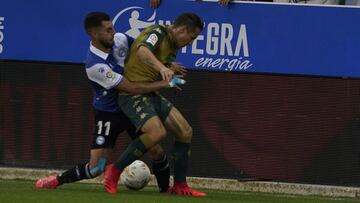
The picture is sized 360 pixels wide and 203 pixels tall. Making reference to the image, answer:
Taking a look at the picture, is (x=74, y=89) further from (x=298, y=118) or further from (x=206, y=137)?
(x=298, y=118)

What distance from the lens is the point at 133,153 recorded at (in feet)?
40.1

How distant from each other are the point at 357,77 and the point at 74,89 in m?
3.72

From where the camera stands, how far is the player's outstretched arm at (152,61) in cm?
1168

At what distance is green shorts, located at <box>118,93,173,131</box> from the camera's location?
1217cm

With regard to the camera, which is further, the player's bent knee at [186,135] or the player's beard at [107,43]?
the player's bent knee at [186,135]

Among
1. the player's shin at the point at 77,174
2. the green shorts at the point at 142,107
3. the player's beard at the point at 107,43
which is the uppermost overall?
the player's beard at the point at 107,43

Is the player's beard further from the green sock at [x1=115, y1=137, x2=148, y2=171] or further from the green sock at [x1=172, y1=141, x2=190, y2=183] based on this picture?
the green sock at [x1=172, y1=141, x2=190, y2=183]

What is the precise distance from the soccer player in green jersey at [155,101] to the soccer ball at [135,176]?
488 mm

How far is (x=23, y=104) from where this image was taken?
15.6 metres

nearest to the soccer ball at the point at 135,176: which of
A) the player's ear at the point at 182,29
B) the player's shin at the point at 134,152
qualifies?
the player's shin at the point at 134,152

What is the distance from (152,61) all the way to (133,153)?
1.03m

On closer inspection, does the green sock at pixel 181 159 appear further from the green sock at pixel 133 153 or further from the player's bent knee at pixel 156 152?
the green sock at pixel 133 153

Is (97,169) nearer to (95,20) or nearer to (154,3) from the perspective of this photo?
(95,20)

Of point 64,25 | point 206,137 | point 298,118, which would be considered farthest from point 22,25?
point 298,118
